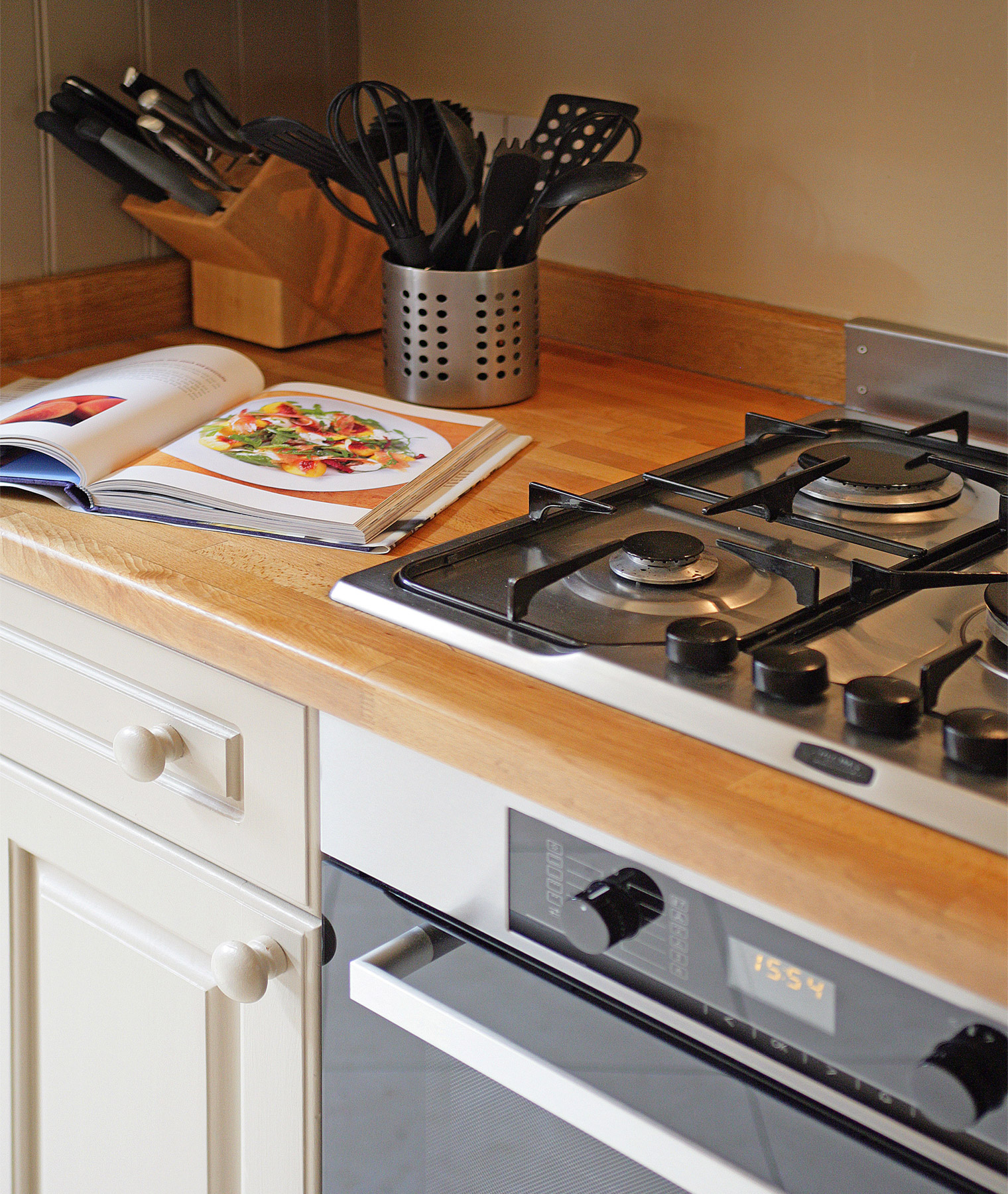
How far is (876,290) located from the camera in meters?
1.25

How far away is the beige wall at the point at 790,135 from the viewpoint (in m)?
1.16

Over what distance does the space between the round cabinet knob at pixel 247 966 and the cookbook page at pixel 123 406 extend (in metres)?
0.37

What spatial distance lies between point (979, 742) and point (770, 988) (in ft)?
0.51

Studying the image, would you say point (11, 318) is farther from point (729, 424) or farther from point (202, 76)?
point (729, 424)

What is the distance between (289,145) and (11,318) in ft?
1.28

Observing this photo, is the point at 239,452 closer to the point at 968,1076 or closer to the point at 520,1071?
the point at 520,1071

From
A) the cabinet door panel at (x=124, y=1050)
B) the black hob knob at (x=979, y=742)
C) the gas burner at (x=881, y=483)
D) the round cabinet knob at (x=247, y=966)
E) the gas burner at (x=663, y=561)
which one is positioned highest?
the gas burner at (x=881, y=483)

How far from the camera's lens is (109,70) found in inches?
55.3

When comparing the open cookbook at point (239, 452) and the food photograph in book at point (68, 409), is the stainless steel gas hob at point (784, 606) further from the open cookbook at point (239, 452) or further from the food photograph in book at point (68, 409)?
the food photograph in book at point (68, 409)

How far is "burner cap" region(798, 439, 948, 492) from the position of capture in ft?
3.18

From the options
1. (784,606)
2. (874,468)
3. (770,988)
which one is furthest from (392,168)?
(770,988)

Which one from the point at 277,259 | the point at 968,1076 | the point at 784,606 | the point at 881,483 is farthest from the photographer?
the point at 277,259

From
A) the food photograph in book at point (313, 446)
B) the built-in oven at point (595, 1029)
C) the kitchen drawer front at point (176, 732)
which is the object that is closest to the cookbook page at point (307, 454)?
the food photograph in book at point (313, 446)

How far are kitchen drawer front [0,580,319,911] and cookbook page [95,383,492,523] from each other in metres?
0.13
